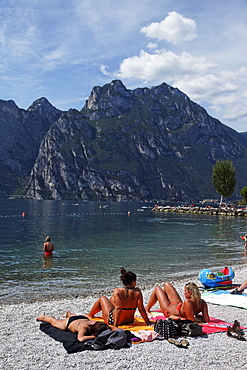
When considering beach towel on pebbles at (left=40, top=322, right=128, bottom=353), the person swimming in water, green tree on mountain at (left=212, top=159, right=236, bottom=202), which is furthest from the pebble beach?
green tree on mountain at (left=212, top=159, right=236, bottom=202)

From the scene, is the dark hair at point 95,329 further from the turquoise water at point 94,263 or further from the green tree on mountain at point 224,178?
the green tree on mountain at point 224,178

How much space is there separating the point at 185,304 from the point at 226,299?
4.52 m

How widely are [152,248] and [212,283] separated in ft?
53.7

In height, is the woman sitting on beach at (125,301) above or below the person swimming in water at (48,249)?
above

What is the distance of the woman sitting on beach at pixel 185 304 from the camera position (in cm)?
934

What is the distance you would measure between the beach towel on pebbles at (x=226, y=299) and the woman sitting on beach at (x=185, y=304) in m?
3.17

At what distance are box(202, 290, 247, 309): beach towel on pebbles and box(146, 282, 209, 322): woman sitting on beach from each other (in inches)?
125

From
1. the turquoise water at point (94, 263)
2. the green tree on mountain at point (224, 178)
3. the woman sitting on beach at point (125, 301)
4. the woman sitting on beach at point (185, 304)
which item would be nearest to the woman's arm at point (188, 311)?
the woman sitting on beach at point (185, 304)

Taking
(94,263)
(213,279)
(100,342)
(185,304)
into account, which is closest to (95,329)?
(100,342)

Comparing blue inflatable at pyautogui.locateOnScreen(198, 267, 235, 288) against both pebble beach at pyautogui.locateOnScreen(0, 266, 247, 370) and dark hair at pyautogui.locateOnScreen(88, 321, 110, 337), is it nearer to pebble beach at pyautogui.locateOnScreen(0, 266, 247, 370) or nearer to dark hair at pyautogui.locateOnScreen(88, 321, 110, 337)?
pebble beach at pyautogui.locateOnScreen(0, 266, 247, 370)

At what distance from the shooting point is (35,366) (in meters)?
6.84

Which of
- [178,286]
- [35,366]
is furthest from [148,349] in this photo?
[178,286]

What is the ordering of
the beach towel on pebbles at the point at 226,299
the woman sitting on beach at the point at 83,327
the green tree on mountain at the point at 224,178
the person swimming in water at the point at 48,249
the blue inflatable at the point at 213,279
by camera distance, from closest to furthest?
the woman sitting on beach at the point at 83,327, the beach towel on pebbles at the point at 226,299, the blue inflatable at the point at 213,279, the person swimming in water at the point at 48,249, the green tree on mountain at the point at 224,178

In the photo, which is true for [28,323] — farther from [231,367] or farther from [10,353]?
[231,367]
